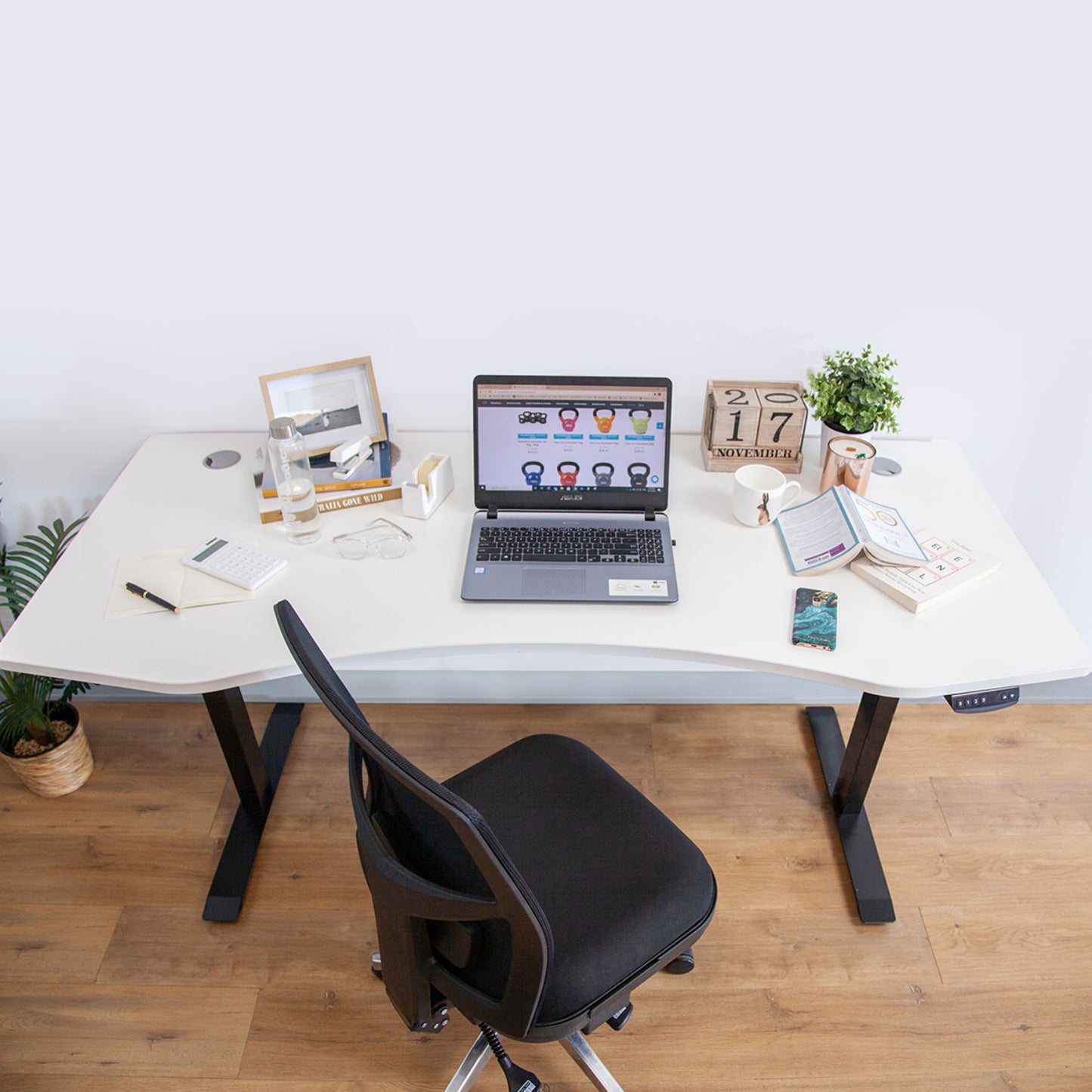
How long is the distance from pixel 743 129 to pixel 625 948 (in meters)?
1.63

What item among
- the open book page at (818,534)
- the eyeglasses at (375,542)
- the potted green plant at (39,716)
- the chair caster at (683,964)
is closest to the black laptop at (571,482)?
the eyeglasses at (375,542)

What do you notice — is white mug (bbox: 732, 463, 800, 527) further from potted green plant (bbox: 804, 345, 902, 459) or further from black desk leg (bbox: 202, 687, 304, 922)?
black desk leg (bbox: 202, 687, 304, 922)

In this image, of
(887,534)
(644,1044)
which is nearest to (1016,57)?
(887,534)

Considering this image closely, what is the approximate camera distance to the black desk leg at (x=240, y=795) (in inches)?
78.6

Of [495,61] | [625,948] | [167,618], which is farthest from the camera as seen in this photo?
[495,61]

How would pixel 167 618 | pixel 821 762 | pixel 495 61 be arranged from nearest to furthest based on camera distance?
pixel 167 618 → pixel 495 61 → pixel 821 762

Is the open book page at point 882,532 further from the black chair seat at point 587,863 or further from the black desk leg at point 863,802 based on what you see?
the black chair seat at point 587,863

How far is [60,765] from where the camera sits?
225 cm

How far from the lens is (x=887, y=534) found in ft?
5.88

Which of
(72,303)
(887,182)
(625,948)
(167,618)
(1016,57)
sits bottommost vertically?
(625,948)

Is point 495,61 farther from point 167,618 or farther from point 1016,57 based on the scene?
point 167,618

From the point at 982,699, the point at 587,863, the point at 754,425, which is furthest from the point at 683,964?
the point at 754,425

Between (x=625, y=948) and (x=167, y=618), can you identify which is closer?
(x=625, y=948)

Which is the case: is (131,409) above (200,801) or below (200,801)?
above
